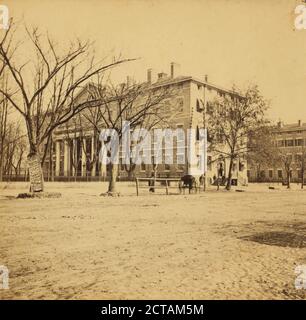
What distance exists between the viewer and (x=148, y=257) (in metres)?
4.65

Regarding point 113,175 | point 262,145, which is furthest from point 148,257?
point 262,145

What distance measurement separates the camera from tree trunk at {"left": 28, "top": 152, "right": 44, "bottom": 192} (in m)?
11.9

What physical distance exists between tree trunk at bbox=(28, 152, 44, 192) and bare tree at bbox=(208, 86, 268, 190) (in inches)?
464

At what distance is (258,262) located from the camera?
451cm

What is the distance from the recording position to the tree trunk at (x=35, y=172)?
11.9 m

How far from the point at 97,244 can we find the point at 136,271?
1.48 m

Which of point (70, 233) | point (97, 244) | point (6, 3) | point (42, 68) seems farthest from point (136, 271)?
point (42, 68)

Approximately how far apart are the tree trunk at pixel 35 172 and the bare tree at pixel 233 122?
11790mm

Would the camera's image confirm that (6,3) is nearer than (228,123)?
Yes

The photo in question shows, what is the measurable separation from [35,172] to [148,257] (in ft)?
27.4

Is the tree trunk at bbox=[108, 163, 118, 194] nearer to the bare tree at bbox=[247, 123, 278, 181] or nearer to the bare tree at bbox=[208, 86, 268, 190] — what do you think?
the bare tree at bbox=[208, 86, 268, 190]

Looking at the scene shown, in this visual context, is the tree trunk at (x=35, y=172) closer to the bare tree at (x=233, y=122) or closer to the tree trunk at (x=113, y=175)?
the tree trunk at (x=113, y=175)

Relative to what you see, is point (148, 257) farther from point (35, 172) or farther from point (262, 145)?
point (262, 145)
